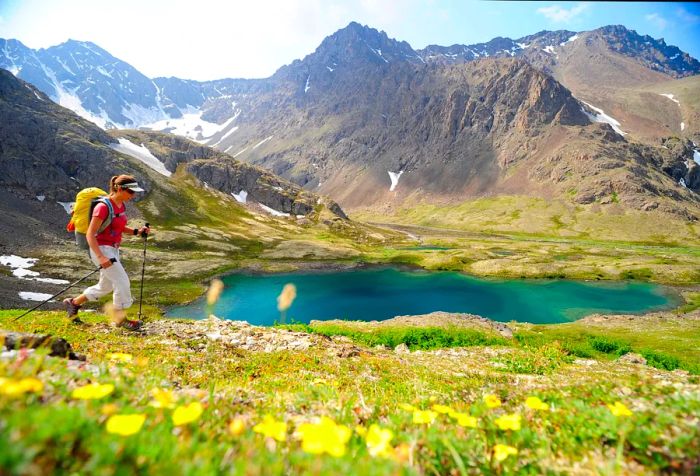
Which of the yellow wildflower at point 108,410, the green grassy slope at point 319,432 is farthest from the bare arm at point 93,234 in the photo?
the yellow wildflower at point 108,410

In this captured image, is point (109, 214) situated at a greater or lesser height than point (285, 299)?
greater

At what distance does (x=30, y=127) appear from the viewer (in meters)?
154

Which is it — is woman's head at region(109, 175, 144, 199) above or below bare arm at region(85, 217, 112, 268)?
above

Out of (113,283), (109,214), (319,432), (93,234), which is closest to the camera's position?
(319,432)

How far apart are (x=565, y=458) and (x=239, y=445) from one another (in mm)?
3295

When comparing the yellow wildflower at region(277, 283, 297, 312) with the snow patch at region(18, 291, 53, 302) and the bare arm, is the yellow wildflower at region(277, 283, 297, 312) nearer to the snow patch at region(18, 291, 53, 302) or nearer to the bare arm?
the bare arm

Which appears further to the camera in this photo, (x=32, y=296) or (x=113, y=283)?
(x=32, y=296)

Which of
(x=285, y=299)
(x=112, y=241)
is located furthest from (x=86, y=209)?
(x=285, y=299)

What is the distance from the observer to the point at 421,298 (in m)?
80.1

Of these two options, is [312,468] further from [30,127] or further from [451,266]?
[30,127]

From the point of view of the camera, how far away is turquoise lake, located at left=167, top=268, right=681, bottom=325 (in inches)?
2665

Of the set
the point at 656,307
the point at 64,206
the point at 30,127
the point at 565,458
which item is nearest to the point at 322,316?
the point at 565,458

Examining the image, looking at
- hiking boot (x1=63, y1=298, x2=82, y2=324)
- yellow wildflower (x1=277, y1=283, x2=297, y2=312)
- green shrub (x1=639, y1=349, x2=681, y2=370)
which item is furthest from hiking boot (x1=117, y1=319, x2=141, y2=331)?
green shrub (x1=639, y1=349, x2=681, y2=370)

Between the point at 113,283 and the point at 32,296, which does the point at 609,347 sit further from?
the point at 32,296
